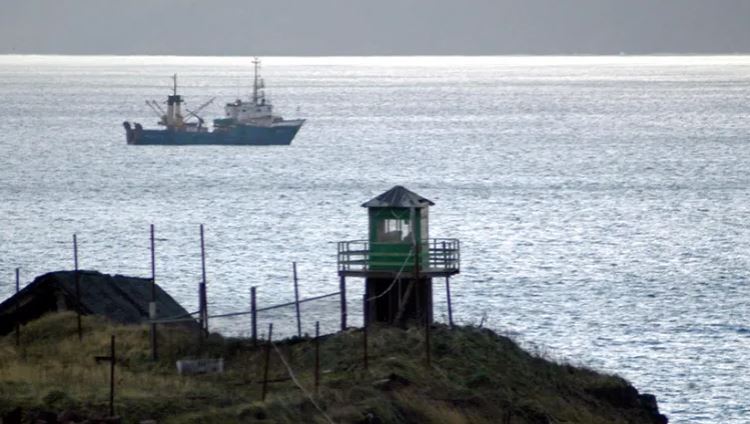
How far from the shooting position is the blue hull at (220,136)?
154500mm

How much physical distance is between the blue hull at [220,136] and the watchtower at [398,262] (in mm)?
115206

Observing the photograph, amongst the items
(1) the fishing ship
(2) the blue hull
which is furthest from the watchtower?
(2) the blue hull

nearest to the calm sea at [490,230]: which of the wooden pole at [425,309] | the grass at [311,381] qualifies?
the wooden pole at [425,309]

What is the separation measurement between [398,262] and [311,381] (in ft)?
25.6

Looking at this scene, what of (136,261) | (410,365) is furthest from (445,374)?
(136,261)

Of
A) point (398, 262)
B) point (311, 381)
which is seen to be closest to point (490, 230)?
point (398, 262)

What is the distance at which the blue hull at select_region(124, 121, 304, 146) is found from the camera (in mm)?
154500

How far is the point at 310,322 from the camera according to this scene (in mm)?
38094

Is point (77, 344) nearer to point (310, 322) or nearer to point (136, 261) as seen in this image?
point (310, 322)

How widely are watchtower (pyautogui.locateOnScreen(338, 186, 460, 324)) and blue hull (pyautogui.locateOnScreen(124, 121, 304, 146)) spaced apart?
115206mm

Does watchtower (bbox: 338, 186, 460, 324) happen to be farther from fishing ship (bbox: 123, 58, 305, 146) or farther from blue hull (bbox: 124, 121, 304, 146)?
blue hull (bbox: 124, 121, 304, 146)

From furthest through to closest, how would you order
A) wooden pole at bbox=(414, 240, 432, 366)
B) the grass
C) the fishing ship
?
the fishing ship → wooden pole at bbox=(414, 240, 432, 366) → the grass

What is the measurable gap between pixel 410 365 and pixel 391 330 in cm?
295

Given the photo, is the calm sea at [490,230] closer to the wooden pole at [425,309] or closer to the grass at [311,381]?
the wooden pole at [425,309]
